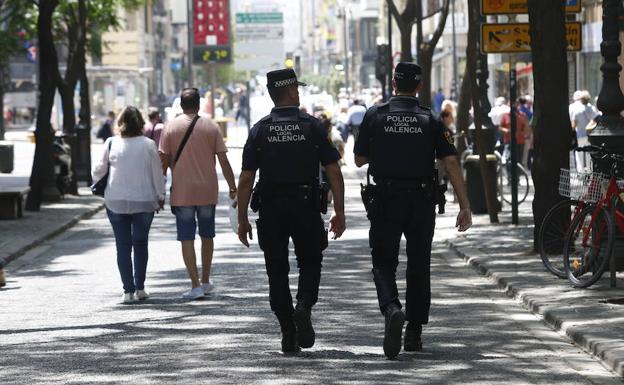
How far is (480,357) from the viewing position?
10531 mm

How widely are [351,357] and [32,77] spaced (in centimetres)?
8641

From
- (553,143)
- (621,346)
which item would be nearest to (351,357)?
(621,346)

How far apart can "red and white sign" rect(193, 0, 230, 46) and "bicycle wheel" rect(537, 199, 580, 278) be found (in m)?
51.2

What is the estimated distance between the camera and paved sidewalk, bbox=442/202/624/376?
10969mm

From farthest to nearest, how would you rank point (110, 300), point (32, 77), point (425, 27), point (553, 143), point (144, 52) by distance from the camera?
1. point (144, 52)
2. point (32, 77)
3. point (425, 27)
4. point (553, 143)
5. point (110, 300)

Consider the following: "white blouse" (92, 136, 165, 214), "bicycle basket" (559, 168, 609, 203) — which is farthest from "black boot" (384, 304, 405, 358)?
"white blouse" (92, 136, 165, 214)

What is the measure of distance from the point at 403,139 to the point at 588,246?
371cm

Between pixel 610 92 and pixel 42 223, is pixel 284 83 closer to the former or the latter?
pixel 610 92

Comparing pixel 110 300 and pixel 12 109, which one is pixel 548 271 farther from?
pixel 12 109

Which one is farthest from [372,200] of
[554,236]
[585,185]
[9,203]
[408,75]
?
[9,203]

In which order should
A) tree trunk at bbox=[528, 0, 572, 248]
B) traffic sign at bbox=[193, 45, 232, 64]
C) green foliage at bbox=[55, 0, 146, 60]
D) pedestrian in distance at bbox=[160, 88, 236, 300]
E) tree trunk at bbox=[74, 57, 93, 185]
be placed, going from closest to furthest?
1. pedestrian in distance at bbox=[160, 88, 236, 300]
2. tree trunk at bbox=[528, 0, 572, 248]
3. tree trunk at bbox=[74, 57, 93, 185]
4. green foliage at bbox=[55, 0, 146, 60]
5. traffic sign at bbox=[193, 45, 232, 64]

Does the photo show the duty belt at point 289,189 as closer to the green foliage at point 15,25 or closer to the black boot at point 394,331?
the black boot at point 394,331

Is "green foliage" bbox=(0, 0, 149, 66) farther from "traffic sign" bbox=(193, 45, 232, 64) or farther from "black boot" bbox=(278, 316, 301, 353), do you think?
"black boot" bbox=(278, 316, 301, 353)

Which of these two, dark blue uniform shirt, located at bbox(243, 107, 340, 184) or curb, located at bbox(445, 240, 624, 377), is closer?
curb, located at bbox(445, 240, 624, 377)
